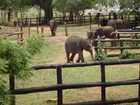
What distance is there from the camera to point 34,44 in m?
5.95

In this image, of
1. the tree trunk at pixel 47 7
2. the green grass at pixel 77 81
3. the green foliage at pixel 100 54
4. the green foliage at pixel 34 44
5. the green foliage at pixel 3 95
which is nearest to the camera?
the green foliage at pixel 3 95

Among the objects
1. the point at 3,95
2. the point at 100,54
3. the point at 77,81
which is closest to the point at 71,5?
the point at 100,54

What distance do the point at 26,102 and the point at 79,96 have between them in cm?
144

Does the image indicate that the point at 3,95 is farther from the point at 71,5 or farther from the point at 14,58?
the point at 71,5

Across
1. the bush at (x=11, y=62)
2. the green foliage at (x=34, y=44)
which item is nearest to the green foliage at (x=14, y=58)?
the bush at (x=11, y=62)

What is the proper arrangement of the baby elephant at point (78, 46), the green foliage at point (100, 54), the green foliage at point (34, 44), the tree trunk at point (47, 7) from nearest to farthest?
the green foliage at point (34, 44) < the green foliage at point (100, 54) < the baby elephant at point (78, 46) < the tree trunk at point (47, 7)

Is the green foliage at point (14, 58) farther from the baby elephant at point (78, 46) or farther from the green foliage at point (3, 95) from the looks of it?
the baby elephant at point (78, 46)

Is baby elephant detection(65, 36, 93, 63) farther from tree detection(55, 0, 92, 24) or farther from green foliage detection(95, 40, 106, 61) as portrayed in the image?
→ tree detection(55, 0, 92, 24)

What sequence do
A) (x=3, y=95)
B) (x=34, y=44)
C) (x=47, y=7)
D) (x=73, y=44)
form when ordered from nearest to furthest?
(x=3, y=95) → (x=34, y=44) → (x=73, y=44) → (x=47, y=7)

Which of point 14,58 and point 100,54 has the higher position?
point 14,58

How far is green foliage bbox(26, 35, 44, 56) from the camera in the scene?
5910mm

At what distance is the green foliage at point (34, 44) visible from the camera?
19.4 feet

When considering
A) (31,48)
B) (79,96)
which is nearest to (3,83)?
(31,48)

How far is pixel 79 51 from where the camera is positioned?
17297mm
